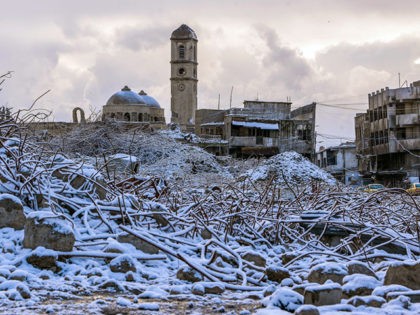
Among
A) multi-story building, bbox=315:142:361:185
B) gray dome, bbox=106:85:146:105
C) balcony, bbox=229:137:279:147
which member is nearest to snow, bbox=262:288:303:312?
balcony, bbox=229:137:279:147

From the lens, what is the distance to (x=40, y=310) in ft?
13.4

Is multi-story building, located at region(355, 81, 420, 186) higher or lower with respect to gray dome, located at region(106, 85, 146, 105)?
lower

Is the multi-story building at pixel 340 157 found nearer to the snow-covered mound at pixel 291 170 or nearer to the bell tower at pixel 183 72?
the bell tower at pixel 183 72

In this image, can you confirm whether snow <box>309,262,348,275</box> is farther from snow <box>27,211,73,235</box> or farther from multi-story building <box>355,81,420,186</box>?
multi-story building <box>355,81,420,186</box>

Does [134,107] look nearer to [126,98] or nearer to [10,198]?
[126,98]

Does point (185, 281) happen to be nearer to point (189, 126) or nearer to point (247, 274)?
point (247, 274)

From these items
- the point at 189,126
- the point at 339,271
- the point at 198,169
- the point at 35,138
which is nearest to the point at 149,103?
the point at 189,126

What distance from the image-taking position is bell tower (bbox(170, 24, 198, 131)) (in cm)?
8512

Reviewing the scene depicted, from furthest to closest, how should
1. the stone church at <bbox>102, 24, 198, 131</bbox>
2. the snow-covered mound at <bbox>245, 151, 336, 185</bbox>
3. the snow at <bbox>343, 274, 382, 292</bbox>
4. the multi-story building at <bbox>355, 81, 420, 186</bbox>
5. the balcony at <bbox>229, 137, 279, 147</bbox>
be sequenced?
the stone church at <bbox>102, 24, 198, 131</bbox> < the balcony at <bbox>229, 137, 279, 147</bbox> < the multi-story building at <bbox>355, 81, 420, 186</bbox> < the snow-covered mound at <bbox>245, 151, 336, 185</bbox> < the snow at <bbox>343, 274, 382, 292</bbox>

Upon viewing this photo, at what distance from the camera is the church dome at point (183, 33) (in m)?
86.8

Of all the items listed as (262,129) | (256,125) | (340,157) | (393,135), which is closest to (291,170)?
(393,135)

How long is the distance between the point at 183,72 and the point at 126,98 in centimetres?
1683

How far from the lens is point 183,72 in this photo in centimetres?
8681

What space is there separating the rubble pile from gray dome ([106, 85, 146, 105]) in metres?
62.4
